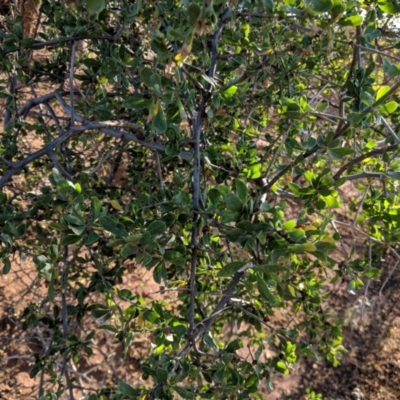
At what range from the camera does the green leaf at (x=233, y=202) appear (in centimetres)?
70

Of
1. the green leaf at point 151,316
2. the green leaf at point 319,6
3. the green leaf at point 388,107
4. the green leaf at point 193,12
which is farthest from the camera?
the green leaf at point 151,316

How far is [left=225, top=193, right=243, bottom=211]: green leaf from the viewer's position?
703 mm

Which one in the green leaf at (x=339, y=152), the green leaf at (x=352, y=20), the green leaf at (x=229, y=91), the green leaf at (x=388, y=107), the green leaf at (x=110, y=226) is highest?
the green leaf at (x=352, y=20)

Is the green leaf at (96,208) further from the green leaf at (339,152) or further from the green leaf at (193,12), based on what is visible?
the green leaf at (339,152)

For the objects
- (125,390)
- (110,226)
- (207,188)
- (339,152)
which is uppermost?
(339,152)

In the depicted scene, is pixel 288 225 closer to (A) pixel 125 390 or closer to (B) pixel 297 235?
(B) pixel 297 235

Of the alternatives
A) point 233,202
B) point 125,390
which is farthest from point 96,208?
point 125,390

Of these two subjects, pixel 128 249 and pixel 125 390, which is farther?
pixel 125 390

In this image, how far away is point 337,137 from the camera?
3.19 feet

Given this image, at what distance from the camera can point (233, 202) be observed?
709mm

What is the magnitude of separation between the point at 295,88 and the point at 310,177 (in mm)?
717

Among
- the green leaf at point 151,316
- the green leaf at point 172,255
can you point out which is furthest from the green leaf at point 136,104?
the green leaf at point 151,316

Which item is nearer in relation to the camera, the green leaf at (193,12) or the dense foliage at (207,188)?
→ the green leaf at (193,12)

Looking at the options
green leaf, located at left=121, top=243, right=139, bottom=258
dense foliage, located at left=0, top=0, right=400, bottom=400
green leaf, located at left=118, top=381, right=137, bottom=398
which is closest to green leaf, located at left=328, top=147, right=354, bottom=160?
dense foliage, located at left=0, top=0, right=400, bottom=400
